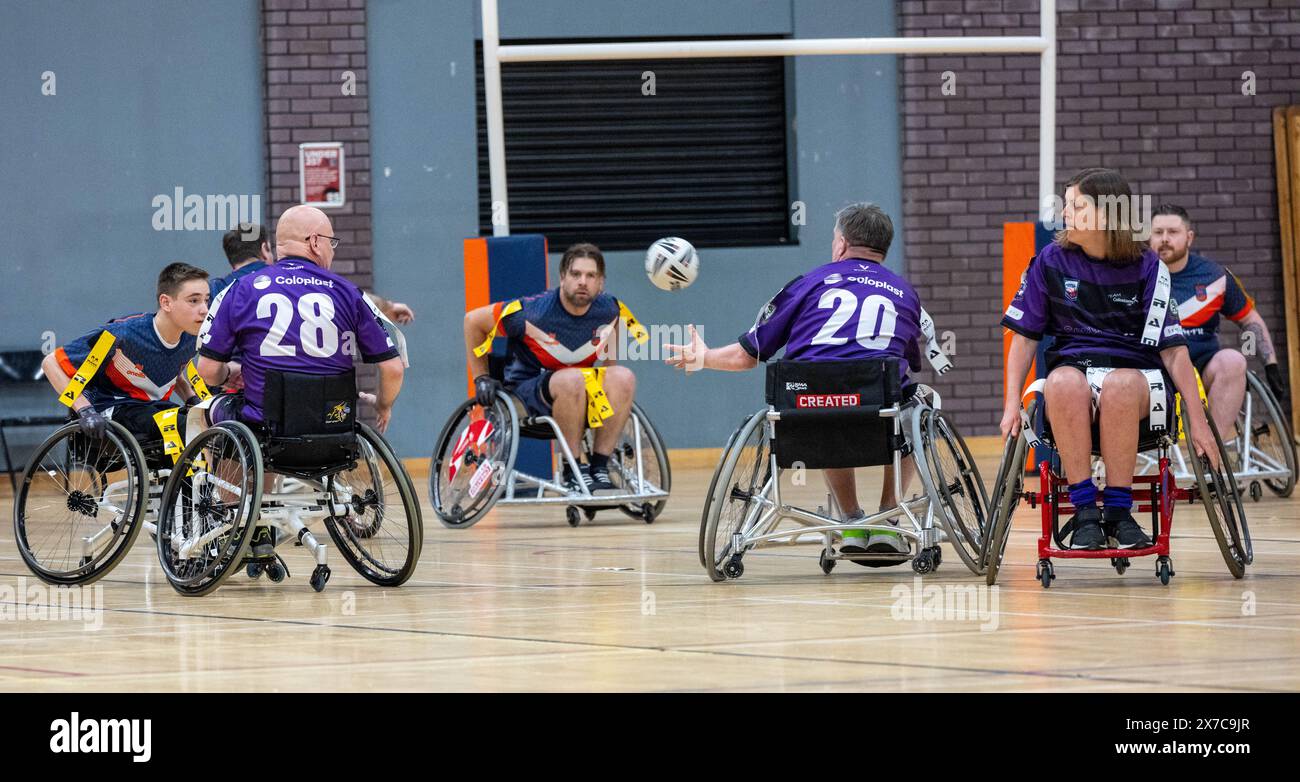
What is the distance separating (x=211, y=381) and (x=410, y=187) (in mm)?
5972

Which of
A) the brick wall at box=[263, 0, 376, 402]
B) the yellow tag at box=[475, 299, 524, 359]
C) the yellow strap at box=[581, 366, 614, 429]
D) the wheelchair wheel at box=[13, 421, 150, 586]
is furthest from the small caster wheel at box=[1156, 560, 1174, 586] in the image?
the brick wall at box=[263, 0, 376, 402]

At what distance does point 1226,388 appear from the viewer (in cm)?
841

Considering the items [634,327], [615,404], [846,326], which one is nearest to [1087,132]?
[634,327]

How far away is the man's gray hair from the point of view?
19.7 ft

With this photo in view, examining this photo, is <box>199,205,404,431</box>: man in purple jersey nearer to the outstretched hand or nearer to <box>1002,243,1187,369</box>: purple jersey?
the outstretched hand

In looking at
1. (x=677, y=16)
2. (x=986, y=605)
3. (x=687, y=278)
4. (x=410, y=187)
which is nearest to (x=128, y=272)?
(x=410, y=187)

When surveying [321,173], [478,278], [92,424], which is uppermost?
[321,173]

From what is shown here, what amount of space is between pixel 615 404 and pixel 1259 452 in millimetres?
2899

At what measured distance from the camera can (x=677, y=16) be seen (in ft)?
38.1

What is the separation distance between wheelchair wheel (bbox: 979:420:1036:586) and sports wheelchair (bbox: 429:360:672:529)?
112 inches

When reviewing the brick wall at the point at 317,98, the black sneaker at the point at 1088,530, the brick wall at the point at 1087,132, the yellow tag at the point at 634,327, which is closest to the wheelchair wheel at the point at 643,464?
the yellow tag at the point at 634,327

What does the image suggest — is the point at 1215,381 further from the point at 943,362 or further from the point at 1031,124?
the point at 1031,124

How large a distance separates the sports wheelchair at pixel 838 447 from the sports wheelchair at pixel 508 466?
2230 millimetres

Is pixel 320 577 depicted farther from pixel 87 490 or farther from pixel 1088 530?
pixel 1088 530
